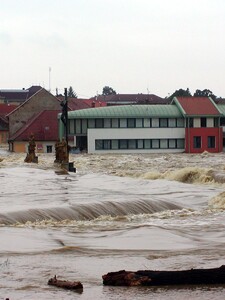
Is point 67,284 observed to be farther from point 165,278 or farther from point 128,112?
point 128,112

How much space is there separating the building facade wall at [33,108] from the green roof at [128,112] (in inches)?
639

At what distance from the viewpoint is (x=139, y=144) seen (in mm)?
77500

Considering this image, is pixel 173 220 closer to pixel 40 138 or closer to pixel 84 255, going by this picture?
pixel 84 255

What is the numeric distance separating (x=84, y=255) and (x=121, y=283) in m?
3.19

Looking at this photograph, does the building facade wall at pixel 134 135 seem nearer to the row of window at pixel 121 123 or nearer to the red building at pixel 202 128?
the row of window at pixel 121 123

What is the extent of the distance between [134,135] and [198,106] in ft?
23.8

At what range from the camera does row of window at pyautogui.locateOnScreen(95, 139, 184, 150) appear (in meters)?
77.0

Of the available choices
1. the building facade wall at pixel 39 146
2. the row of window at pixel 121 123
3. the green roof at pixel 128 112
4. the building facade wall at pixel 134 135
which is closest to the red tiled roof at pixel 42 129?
the building facade wall at pixel 39 146

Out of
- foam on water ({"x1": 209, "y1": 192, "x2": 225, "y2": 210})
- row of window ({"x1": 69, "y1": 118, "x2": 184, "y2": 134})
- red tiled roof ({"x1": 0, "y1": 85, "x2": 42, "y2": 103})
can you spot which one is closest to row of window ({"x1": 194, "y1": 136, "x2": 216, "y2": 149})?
row of window ({"x1": 69, "y1": 118, "x2": 184, "y2": 134})

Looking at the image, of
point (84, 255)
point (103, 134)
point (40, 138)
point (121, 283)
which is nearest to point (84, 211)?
point (84, 255)

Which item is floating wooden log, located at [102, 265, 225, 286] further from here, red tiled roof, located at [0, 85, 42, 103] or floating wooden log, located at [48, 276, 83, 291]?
red tiled roof, located at [0, 85, 42, 103]

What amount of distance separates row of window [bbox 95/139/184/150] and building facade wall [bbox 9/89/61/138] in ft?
59.6

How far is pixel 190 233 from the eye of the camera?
712 inches

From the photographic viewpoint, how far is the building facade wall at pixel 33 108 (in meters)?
93.8
